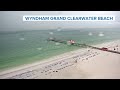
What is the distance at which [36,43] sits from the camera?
12.2ft

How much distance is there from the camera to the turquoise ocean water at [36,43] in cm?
371

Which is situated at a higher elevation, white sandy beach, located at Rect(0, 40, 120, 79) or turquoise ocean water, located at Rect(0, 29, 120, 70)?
turquoise ocean water, located at Rect(0, 29, 120, 70)

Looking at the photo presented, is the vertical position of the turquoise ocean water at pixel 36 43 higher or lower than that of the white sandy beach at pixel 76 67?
higher

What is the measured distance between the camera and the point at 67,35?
12.4ft

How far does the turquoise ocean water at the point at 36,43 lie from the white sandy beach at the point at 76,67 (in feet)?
0.25

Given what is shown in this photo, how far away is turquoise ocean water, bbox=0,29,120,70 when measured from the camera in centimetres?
371

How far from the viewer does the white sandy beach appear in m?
3.74

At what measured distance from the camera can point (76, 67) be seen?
3.75m

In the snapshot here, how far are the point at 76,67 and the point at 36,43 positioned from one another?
0.59 metres

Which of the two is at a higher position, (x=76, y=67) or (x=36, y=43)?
(x=36, y=43)

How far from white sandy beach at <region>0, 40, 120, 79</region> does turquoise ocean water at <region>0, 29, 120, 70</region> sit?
75 mm
